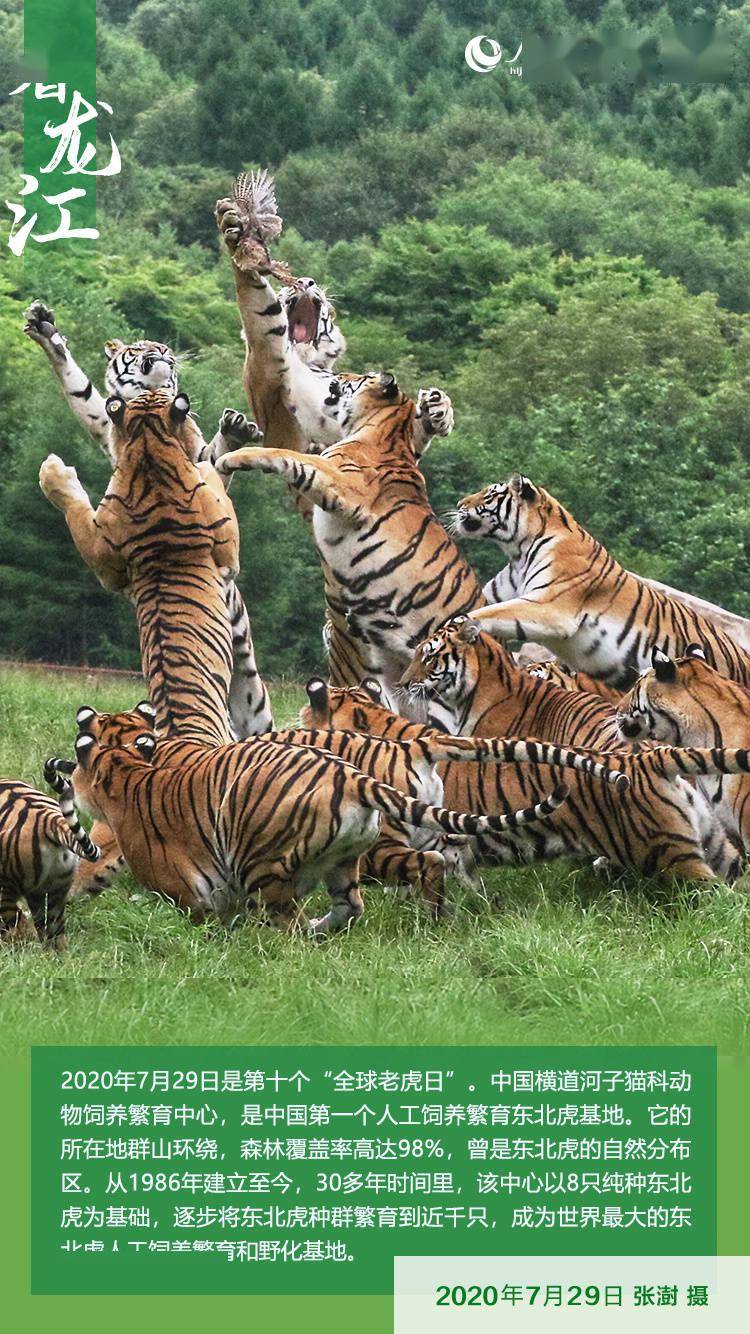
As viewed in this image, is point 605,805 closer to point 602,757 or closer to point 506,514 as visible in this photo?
point 602,757

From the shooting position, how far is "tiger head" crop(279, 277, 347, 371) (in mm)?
7238

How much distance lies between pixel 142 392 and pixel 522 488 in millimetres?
1400

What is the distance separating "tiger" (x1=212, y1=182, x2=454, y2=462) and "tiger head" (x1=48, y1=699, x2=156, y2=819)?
157 cm

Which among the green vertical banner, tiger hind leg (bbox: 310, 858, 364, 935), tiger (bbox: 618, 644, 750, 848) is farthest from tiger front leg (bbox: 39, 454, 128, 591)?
the green vertical banner

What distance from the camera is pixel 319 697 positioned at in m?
5.80

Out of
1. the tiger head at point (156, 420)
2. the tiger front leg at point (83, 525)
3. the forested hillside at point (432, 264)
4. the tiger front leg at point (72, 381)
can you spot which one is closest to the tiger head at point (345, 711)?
the tiger front leg at point (83, 525)

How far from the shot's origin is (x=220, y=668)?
6.32 m

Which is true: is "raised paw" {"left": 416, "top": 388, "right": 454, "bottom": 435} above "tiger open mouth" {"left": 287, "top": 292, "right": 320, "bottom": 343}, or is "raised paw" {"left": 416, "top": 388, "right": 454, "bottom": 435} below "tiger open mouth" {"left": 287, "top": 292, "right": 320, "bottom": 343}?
below

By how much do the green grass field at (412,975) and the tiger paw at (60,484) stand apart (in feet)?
5.25

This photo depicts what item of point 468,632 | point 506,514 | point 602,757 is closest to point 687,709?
point 602,757

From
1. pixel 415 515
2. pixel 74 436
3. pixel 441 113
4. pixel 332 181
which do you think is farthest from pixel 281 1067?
pixel 441 113

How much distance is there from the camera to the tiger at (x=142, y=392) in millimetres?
6793

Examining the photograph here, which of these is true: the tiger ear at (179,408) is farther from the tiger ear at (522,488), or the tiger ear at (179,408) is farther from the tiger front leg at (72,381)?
the tiger ear at (522,488)

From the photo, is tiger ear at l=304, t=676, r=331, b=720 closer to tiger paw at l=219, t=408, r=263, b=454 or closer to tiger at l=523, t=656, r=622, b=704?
tiger at l=523, t=656, r=622, b=704
